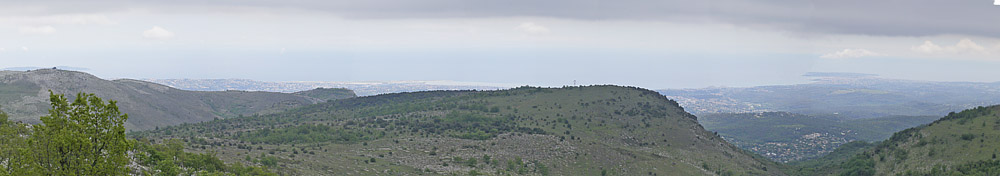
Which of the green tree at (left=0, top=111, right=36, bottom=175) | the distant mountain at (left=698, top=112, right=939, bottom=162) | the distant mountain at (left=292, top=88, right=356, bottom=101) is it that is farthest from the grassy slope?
the distant mountain at (left=292, top=88, right=356, bottom=101)

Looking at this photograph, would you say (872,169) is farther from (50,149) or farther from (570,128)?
(50,149)

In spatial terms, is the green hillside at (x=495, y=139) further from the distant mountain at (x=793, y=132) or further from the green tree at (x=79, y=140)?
the distant mountain at (x=793, y=132)

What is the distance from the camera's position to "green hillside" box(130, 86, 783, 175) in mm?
48844

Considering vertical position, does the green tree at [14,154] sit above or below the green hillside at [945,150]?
above

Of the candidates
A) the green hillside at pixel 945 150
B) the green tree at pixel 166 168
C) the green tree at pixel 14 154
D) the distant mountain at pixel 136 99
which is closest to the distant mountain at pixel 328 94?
the distant mountain at pixel 136 99

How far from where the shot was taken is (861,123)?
161 metres

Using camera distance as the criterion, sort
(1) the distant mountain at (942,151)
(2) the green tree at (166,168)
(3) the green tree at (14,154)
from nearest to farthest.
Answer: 1. (3) the green tree at (14,154)
2. (2) the green tree at (166,168)
3. (1) the distant mountain at (942,151)

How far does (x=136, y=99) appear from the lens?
116875 mm

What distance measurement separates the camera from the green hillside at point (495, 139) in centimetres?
4884

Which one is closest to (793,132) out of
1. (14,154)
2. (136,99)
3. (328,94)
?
(328,94)

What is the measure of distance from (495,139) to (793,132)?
96.5m

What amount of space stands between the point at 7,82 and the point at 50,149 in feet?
377

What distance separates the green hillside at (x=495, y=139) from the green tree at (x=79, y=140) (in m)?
21.7

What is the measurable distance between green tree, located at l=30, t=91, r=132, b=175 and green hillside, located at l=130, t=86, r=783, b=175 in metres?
21.7
